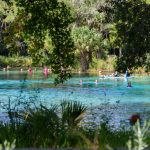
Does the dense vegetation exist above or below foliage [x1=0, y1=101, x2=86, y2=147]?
above

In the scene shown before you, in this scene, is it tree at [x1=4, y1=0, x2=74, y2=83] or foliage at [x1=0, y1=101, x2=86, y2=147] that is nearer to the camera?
foliage at [x1=0, y1=101, x2=86, y2=147]

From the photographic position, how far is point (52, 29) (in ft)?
38.8

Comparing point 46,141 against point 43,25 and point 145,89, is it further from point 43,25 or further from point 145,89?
point 145,89

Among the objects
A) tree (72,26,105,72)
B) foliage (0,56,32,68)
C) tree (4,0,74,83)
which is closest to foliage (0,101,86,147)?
tree (4,0,74,83)

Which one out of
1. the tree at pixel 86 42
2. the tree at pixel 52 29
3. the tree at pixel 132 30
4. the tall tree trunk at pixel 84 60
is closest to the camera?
the tree at pixel 52 29

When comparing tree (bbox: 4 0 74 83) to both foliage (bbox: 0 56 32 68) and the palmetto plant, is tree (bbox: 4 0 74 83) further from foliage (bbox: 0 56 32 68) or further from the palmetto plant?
foliage (bbox: 0 56 32 68)

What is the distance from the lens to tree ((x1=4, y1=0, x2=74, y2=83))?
11.5m

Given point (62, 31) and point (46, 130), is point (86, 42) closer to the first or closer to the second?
point (62, 31)

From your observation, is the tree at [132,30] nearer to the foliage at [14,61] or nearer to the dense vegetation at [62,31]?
the dense vegetation at [62,31]

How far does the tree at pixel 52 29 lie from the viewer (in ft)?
37.9

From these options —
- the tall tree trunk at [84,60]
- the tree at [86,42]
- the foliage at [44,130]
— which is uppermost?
the tree at [86,42]

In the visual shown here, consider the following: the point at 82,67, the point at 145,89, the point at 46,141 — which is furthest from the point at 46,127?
the point at 82,67

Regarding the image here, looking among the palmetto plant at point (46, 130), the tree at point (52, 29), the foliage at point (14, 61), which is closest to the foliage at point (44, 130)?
the palmetto plant at point (46, 130)

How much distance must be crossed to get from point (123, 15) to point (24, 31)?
6916mm
